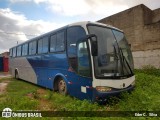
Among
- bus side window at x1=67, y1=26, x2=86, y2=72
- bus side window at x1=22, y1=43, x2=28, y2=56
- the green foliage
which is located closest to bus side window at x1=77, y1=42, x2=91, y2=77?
bus side window at x1=67, y1=26, x2=86, y2=72

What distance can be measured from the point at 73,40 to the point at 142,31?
12.5 m

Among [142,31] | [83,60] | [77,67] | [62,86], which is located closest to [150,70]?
[142,31]

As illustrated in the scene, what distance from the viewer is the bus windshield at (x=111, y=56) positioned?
653 cm

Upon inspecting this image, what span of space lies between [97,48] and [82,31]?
1123 millimetres

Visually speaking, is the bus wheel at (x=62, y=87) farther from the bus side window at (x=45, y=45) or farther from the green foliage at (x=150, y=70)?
the green foliage at (x=150, y=70)

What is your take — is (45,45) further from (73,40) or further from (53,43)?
(73,40)

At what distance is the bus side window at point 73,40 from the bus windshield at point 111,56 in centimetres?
45

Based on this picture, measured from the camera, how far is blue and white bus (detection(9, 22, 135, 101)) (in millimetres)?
6453

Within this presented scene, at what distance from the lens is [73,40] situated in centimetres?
770

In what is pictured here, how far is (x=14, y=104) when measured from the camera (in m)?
6.59

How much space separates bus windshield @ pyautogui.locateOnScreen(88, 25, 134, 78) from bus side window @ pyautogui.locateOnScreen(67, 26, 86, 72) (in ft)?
1.49

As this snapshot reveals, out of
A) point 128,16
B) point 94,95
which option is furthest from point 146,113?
point 128,16

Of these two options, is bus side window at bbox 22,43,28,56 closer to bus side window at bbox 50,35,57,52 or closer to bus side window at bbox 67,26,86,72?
bus side window at bbox 50,35,57,52

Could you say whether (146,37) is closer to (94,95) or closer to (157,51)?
(157,51)
